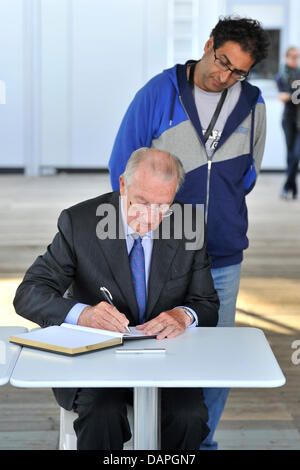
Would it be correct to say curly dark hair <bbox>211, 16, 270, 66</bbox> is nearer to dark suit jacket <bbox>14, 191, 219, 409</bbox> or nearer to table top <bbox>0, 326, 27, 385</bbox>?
dark suit jacket <bbox>14, 191, 219, 409</bbox>

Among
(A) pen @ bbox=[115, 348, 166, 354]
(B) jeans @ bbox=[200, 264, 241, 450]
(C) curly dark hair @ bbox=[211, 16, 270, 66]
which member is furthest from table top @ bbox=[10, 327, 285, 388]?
(C) curly dark hair @ bbox=[211, 16, 270, 66]

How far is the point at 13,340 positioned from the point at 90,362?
0.90ft

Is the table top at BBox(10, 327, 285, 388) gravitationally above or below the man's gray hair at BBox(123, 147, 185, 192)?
below

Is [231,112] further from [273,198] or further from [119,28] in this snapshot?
[119,28]

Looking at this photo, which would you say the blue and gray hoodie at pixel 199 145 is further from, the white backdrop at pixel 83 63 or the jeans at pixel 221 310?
the white backdrop at pixel 83 63

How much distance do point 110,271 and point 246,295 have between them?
3.27 metres

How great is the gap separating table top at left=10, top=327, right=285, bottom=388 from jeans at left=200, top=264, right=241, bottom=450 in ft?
2.37

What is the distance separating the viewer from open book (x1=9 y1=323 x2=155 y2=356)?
197 cm

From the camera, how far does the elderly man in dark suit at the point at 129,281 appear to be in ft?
7.09

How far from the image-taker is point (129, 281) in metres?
2.36

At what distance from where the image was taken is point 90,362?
1915 mm

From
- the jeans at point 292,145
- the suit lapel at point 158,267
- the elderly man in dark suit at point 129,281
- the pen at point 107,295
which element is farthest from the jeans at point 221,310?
the jeans at point 292,145
